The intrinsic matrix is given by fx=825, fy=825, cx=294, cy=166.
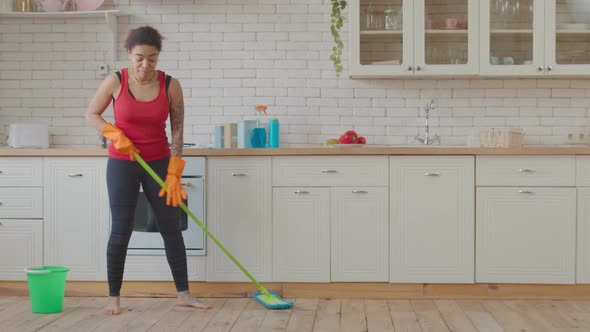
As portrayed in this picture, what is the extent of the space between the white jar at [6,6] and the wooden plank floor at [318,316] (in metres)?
1.83

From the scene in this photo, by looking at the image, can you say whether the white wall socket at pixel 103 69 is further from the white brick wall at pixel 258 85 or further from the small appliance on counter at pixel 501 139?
the small appliance on counter at pixel 501 139

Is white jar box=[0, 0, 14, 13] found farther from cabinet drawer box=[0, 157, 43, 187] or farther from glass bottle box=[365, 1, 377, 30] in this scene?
glass bottle box=[365, 1, 377, 30]

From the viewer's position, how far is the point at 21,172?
459 cm

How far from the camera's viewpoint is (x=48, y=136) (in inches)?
205

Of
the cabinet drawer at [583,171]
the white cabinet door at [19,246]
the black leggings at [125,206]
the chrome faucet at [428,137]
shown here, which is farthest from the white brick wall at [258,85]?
the black leggings at [125,206]

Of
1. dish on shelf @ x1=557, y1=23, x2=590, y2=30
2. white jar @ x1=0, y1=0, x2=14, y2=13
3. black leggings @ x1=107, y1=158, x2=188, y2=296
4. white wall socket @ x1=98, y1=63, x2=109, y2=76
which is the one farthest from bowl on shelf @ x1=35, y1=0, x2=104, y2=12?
dish on shelf @ x1=557, y1=23, x2=590, y2=30

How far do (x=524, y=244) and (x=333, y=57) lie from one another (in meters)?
1.55

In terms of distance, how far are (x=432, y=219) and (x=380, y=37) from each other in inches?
45.3

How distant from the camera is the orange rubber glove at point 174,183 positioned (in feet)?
13.2

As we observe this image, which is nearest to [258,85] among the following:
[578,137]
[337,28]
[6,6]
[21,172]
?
[337,28]

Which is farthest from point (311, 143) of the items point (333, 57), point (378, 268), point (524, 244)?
point (524, 244)

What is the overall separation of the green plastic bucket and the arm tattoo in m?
0.84

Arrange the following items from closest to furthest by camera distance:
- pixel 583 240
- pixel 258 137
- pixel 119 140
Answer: pixel 119 140 → pixel 583 240 → pixel 258 137

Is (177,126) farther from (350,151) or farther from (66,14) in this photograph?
(66,14)
